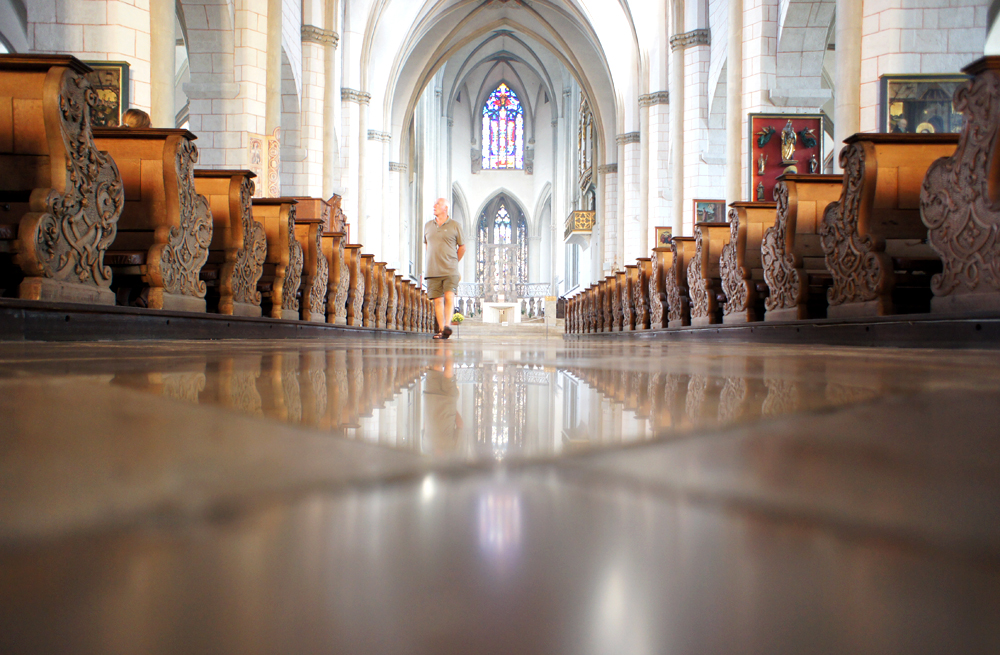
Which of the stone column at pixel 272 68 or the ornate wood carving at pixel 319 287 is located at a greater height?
the stone column at pixel 272 68

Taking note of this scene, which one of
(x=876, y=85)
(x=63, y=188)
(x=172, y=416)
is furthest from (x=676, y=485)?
(x=876, y=85)

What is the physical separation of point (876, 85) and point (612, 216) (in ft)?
40.5

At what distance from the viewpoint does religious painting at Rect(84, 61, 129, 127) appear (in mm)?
5457

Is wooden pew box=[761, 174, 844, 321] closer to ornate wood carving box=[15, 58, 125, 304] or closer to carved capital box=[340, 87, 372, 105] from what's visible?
ornate wood carving box=[15, 58, 125, 304]

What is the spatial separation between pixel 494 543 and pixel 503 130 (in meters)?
32.7

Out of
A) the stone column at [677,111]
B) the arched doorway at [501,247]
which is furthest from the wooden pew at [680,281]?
the arched doorway at [501,247]

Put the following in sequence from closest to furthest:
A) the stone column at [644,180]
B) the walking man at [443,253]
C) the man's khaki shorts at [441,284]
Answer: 1. the walking man at [443,253]
2. the man's khaki shorts at [441,284]
3. the stone column at [644,180]

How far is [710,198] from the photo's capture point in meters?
10.7

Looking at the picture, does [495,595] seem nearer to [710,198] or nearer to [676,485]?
[676,485]

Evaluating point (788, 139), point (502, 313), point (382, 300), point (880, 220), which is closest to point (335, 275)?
point (382, 300)

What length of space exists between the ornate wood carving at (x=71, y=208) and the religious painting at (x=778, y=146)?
21.6 feet

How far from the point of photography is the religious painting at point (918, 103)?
18.9 ft

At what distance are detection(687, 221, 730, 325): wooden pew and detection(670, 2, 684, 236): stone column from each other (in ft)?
18.0

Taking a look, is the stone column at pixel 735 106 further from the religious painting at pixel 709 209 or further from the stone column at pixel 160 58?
the stone column at pixel 160 58
